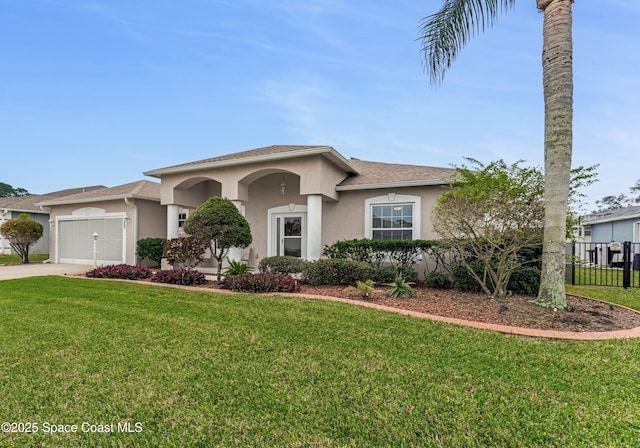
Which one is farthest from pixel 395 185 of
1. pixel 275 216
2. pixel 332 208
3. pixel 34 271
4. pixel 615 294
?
pixel 34 271

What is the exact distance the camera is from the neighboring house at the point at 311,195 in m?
10.7

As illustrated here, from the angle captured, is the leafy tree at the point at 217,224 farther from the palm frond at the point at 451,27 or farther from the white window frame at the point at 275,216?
the palm frond at the point at 451,27

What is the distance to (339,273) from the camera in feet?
29.7

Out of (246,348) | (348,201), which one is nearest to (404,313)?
(246,348)

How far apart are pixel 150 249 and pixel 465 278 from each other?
12.7 metres

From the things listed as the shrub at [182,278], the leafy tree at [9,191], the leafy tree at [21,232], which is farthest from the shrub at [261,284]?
the leafy tree at [9,191]

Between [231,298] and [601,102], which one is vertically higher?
[601,102]

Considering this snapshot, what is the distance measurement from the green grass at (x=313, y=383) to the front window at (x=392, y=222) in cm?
598

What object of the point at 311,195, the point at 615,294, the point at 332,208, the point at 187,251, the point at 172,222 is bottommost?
the point at 615,294

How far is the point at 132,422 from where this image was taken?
266 cm

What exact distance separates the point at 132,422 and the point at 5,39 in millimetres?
16701

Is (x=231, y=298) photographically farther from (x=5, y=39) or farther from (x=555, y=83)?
(x=5, y=39)

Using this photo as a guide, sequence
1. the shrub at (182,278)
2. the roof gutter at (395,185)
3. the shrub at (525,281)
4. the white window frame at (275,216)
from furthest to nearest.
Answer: the white window frame at (275,216) → the roof gutter at (395,185) → the shrub at (182,278) → the shrub at (525,281)

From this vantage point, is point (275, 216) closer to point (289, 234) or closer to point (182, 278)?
point (289, 234)
